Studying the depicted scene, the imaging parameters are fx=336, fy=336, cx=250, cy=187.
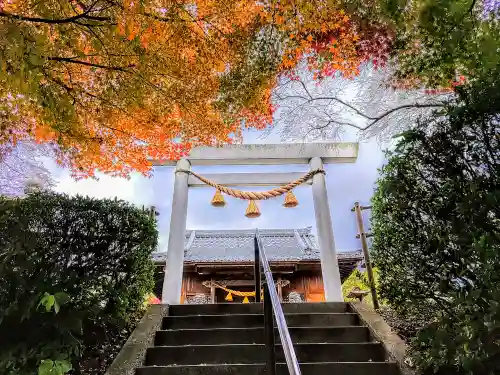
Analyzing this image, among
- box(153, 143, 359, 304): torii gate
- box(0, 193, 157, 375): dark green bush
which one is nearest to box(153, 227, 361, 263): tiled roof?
box(153, 143, 359, 304): torii gate

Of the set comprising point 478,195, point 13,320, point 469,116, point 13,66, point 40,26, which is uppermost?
point 40,26

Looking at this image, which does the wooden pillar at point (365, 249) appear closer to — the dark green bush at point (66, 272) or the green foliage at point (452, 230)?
the green foliage at point (452, 230)

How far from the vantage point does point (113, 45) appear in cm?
336

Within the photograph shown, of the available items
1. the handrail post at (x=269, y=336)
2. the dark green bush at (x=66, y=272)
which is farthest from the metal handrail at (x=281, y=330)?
the dark green bush at (x=66, y=272)

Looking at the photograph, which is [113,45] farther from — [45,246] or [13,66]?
[45,246]

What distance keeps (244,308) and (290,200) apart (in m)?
2.52

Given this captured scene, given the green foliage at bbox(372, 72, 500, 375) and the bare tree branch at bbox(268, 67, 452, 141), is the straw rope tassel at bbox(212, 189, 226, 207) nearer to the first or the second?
the bare tree branch at bbox(268, 67, 452, 141)

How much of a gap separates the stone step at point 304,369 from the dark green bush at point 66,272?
602 millimetres

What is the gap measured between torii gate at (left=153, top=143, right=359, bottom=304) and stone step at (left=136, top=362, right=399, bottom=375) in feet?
7.68

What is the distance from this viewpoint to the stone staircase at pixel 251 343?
8.55ft

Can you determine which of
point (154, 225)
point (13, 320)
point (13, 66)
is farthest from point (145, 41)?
point (13, 320)

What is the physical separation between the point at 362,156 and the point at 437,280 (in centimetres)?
367

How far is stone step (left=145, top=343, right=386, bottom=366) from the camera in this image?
2.83m

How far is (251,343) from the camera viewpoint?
310 centimetres
